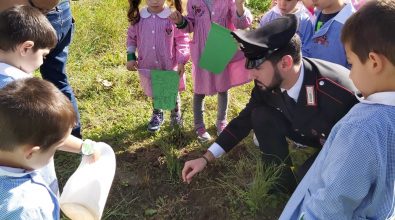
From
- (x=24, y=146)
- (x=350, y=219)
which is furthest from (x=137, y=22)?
(x=350, y=219)

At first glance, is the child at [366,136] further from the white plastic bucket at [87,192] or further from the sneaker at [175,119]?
the sneaker at [175,119]

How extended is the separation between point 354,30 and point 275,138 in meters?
1.00

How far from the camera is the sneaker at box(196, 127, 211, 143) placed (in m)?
2.81

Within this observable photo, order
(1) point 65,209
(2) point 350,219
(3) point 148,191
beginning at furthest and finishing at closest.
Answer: (3) point 148,191
(1) point 65,209
(2) point 350,219

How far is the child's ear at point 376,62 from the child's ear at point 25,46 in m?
1.31

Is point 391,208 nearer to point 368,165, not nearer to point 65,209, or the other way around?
point 368,165

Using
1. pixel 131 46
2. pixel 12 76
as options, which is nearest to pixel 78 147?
pixel 12 76

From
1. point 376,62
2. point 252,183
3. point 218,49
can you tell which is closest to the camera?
point 376,62

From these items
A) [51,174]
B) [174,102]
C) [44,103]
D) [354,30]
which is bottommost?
[174,102]

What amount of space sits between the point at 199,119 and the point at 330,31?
1.03m

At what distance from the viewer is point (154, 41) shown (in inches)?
105

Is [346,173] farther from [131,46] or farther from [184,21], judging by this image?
[131,46]

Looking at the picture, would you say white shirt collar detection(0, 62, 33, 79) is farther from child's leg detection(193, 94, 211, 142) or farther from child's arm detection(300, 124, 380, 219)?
child's leg detection(193, 94, 211, 142)

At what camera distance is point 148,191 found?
95.3 inches
